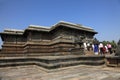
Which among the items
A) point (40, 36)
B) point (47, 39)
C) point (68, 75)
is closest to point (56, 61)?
point (68, 75)

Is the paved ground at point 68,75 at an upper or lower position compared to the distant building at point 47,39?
lower

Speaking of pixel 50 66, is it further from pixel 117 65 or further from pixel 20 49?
pixel 20 49

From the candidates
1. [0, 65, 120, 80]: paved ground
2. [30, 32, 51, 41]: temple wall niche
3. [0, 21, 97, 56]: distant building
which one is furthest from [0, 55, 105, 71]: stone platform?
[30, 32, 51, 41]: temple wall niche

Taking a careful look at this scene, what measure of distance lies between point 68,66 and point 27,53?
914 centimetres

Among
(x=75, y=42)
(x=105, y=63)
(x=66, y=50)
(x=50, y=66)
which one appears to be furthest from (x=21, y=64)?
(x=75, y=42)

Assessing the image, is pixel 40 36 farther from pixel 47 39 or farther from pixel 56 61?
pixel 56 61

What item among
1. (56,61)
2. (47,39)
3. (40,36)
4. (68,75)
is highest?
(40,36)

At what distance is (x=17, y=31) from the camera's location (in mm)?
19594

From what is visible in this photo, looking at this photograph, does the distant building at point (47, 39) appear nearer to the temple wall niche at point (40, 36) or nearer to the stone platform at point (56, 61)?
the temple wall niche at point (40, 36)

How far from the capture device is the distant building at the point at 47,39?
49.5ft

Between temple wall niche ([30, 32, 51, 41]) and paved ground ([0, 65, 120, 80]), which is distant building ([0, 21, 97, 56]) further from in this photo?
paved ground ([0, 65, 120, 80])

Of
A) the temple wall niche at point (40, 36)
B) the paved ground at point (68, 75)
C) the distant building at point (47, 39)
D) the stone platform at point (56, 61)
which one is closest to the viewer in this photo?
the paved ground at point (68, 75)

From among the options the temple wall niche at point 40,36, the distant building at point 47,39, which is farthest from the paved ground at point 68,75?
the temple wall niche at point 40,36

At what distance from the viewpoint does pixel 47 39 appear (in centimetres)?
1747
